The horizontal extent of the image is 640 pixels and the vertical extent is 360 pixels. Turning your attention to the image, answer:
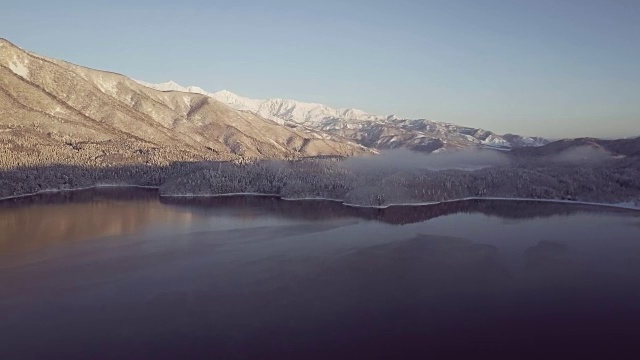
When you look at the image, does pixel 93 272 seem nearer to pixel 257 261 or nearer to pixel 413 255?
pixel 257 261

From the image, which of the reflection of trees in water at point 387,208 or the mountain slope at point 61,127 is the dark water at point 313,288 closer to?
the reflection of trees in water at point 387,208

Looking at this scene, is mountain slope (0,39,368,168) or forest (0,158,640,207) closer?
forest (0,158,640,207)

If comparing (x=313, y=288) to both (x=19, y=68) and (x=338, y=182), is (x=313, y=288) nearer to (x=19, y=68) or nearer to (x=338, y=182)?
(x=338, y=182)

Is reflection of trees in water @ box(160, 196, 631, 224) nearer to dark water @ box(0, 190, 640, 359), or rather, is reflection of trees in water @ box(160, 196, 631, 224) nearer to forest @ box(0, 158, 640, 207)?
forest @ box(0, 158, 640, 207)

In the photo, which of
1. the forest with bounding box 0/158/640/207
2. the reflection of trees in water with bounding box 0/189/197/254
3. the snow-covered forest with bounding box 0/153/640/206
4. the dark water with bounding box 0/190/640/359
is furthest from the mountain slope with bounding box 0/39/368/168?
the dark water with bounding box 0/190/640/359

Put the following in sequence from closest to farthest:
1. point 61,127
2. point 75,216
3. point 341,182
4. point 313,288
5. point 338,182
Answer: point 313,288 → point 75,216 → point 341,182 → point 338,182 → point 61,127

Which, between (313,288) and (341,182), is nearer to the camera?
(313,288)

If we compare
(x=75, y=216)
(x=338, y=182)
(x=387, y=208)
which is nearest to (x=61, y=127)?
(x=75, y=216)

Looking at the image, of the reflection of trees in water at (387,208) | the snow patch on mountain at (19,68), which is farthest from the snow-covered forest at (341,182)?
the snow patch on mountain at (19,68)

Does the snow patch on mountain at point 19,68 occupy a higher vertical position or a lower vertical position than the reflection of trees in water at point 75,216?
higher
